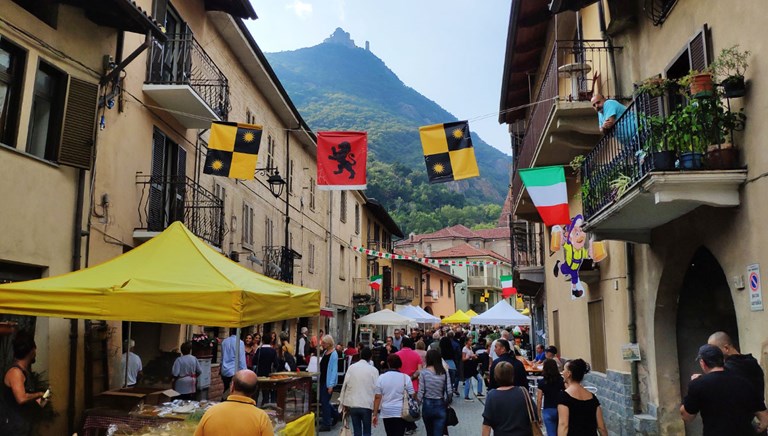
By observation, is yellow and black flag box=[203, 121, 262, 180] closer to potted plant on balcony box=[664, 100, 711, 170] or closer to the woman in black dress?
potted plant on balcony box=[664, 100, 711, 170]

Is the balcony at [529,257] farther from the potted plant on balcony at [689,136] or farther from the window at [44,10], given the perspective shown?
the window at [44,10]

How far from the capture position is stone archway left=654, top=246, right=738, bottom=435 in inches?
363

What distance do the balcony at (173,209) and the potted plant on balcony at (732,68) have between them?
918 centimetres

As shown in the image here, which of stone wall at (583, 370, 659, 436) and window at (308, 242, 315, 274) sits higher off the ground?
window at (308, 242, 315, 274)

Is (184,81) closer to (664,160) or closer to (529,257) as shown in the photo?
(664,160)

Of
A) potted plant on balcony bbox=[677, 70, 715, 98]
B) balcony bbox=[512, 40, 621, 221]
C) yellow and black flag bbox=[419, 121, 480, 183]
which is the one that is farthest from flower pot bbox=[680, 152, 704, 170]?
yellow and black flag bbox=[419, 121, 480, 183]

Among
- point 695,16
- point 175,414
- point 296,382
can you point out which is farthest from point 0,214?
point 695,16

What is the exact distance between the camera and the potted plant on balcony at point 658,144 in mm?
6969

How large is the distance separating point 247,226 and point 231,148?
6.83 m

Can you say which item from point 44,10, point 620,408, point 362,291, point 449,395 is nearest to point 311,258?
point 362,291

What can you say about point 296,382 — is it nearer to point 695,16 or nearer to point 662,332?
point 662,332

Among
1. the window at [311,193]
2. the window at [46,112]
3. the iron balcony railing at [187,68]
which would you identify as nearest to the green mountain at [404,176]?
the window at [311,193]

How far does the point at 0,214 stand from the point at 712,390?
877 cm

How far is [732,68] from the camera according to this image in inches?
272
